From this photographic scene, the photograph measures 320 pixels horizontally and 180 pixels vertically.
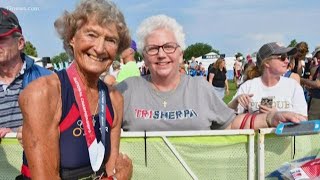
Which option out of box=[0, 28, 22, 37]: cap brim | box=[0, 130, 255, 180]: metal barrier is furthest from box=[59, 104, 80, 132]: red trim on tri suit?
box=[0, 28, 22, 37]: cap brim

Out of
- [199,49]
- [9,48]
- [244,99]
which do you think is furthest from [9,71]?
[199,49]

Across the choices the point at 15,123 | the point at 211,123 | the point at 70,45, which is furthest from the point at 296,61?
the point at 70,45

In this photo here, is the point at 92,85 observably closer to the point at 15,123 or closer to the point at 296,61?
the point at 15,123

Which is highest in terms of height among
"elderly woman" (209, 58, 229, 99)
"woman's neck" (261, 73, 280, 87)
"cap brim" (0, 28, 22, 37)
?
"cap brim" (0, 28, 22, 37)

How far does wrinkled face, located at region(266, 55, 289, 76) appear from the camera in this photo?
444cm

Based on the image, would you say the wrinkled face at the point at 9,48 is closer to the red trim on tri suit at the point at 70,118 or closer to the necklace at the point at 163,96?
the necklace at the point at 163,96

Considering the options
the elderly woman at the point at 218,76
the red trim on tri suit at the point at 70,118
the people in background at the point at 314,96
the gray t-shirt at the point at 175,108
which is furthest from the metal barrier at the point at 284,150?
the elderly woman at the point at 218,76

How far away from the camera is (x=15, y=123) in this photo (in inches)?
137

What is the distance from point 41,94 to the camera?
2.12 meters

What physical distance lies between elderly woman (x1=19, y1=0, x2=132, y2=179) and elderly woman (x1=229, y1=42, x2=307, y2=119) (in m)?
1.79

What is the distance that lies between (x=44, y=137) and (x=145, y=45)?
138cm

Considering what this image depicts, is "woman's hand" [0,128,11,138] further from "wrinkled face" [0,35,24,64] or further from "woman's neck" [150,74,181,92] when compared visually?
"woman's neck" [150,74,181,92]

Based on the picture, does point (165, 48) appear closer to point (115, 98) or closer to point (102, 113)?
point (115, 98)

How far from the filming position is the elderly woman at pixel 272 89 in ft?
13.3
